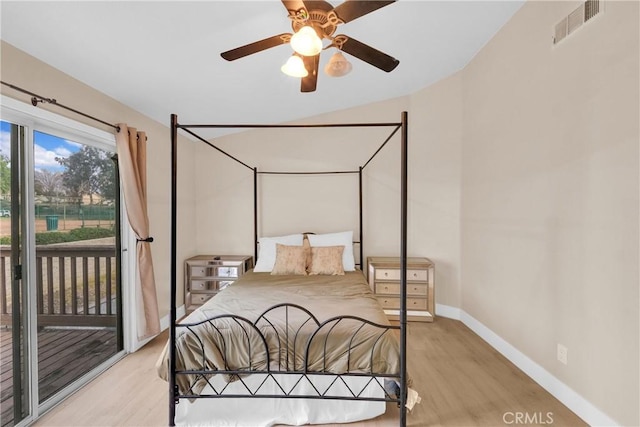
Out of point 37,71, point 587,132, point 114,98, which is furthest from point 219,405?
point 587,132

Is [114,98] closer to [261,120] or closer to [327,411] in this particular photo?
[261,120]

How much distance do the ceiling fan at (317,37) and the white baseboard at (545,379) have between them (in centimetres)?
252

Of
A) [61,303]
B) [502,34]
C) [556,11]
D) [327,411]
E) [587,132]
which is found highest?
[502,34]

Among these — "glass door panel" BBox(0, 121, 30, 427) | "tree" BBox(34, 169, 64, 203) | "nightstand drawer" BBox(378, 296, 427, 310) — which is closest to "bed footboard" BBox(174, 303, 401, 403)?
"glass door panel" BBox(0, 121, 30, 427)

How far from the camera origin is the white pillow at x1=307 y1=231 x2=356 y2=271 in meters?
3.39

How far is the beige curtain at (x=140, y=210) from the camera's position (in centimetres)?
249

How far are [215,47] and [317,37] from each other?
39.6 inches

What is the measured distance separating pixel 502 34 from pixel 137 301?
428 centimetres

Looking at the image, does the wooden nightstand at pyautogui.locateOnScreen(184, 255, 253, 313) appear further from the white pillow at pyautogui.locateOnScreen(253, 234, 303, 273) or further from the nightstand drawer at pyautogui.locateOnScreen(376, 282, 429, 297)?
the nightstand drawer at pyautogui.locateOnScreen(376, 282, 429, 297)

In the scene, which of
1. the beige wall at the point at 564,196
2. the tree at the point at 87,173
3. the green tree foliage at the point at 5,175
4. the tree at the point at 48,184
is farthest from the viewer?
the tree at the point at 87,173

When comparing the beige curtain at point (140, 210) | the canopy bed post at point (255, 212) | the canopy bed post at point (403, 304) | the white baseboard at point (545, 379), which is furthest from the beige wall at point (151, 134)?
the white baseboard at point (545, 379)

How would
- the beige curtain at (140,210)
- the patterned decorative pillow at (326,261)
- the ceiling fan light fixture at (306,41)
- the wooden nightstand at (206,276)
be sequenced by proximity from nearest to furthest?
the ceiling fan light fixture at (306,41) → the beige curtain at (140,210) → the patterned decorative pillow at (326,261) → the wooden nightstand at (206,276)

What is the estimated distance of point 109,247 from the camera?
2609 millimetres

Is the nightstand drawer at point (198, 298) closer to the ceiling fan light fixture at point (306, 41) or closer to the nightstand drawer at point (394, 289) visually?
the nightstand drawer at point (394, 289)
